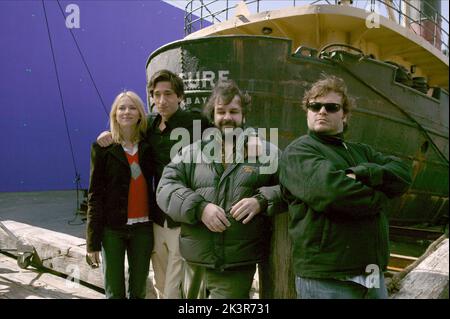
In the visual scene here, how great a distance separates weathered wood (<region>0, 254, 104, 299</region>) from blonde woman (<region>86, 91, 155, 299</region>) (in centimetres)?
137

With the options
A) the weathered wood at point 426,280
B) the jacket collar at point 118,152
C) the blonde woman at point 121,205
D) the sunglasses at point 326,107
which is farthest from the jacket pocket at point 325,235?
the jacket collar at point 118,152

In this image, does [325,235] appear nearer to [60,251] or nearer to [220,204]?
[220,204]

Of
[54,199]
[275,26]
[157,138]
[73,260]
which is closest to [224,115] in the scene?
[157,138]

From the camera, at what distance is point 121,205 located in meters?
2.12

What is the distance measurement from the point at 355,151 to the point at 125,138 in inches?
52.3

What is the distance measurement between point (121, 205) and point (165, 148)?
43 centimetres

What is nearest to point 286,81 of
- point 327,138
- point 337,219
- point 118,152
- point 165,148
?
point 165,148

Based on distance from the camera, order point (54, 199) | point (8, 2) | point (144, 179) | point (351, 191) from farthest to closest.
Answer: point (54, 199) < point (8, 2) < point (144, 179) < point (351, 191)

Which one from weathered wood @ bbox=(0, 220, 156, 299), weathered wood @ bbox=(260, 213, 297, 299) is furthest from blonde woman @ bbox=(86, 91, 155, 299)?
weathered wood @ bbox=(0, 220, 156, 299)

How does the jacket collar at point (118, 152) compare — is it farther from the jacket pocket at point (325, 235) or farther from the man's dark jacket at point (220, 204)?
the jacket pocket at point (325, 235)

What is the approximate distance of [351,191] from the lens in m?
1.46

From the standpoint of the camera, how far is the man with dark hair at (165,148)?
218cm

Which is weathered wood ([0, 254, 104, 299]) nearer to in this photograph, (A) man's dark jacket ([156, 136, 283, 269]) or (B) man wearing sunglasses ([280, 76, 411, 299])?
(A) man's dark jacket ([156, 136, 283, 269])

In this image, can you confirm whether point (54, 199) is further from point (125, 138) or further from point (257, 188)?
point (257, 188)
